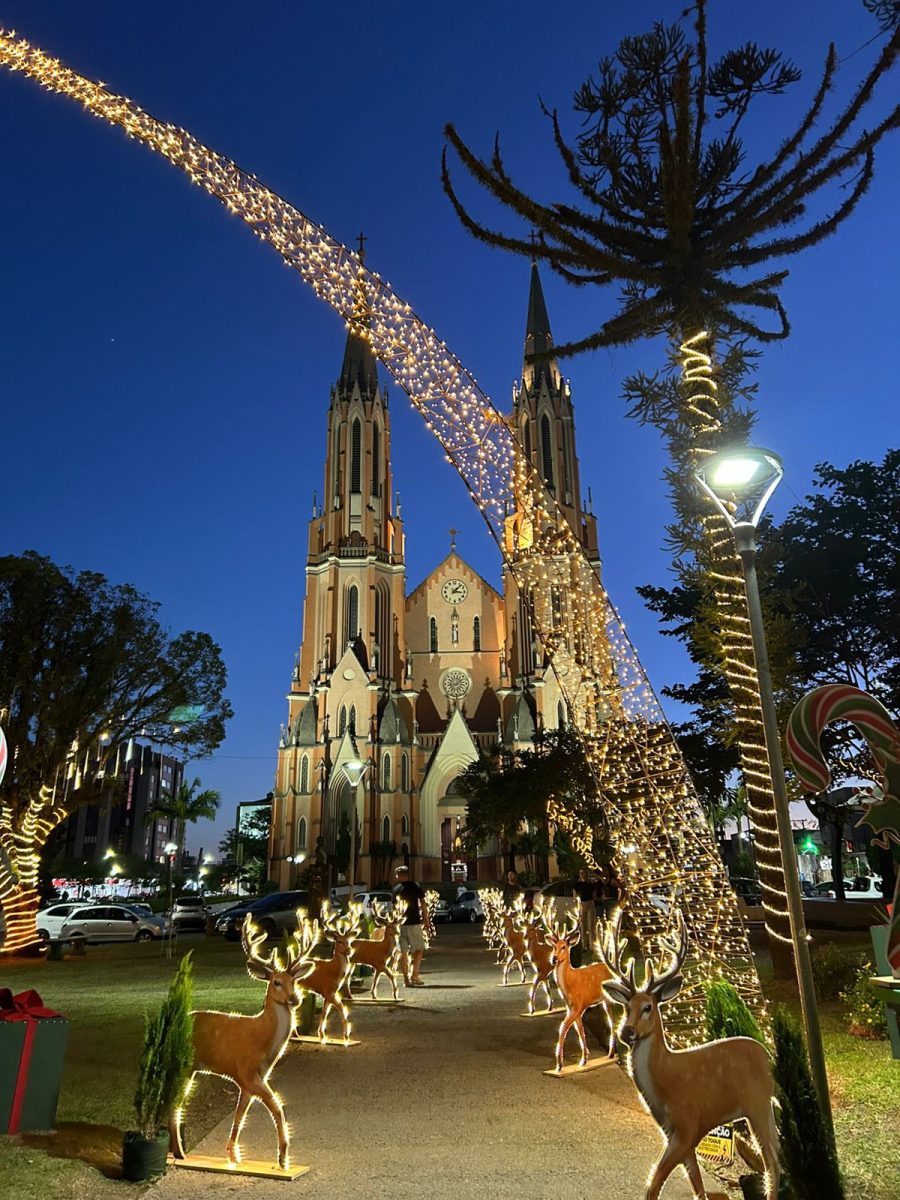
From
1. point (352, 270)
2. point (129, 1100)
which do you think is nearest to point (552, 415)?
point (352, 270)

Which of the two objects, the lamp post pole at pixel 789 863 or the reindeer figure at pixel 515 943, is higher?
the lamp post pole at pixel 789 863

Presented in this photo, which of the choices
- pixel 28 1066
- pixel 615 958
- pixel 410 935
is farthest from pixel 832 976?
pixel 28 1066

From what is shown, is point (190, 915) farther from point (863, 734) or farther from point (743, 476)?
point (743, 476)

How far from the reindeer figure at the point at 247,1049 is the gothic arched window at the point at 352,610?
184 ft

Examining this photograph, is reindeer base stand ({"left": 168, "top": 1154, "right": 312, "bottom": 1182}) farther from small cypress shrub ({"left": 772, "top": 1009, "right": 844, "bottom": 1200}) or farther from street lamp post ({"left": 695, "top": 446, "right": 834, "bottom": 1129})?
street lamp post ({"left": 695, "top": 446, "right": 834, "bottom": 1129})

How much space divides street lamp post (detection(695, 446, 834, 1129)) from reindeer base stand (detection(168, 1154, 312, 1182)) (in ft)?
11.5

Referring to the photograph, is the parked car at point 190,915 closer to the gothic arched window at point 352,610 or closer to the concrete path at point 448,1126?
the concrete path at point 448,1126

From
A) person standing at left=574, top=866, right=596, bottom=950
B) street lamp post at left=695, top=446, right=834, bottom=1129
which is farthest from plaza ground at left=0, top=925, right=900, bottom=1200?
person standing at left=574, top=866, right=596, bottom=950

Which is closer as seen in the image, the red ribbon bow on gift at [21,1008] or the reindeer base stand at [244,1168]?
the reindeer base stand at [244,1168]

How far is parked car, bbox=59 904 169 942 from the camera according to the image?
3028cm

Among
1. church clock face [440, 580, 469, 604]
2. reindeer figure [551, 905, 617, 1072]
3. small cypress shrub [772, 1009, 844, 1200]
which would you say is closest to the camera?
small cypress shrub [772, 1009, 844, 1200]

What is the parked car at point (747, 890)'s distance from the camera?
32.7m

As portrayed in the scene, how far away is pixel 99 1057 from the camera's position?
9.67m

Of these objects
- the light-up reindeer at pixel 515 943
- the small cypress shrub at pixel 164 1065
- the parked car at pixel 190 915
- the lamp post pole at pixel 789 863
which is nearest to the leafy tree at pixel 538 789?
the light-up reindeer at pixel 515 943
